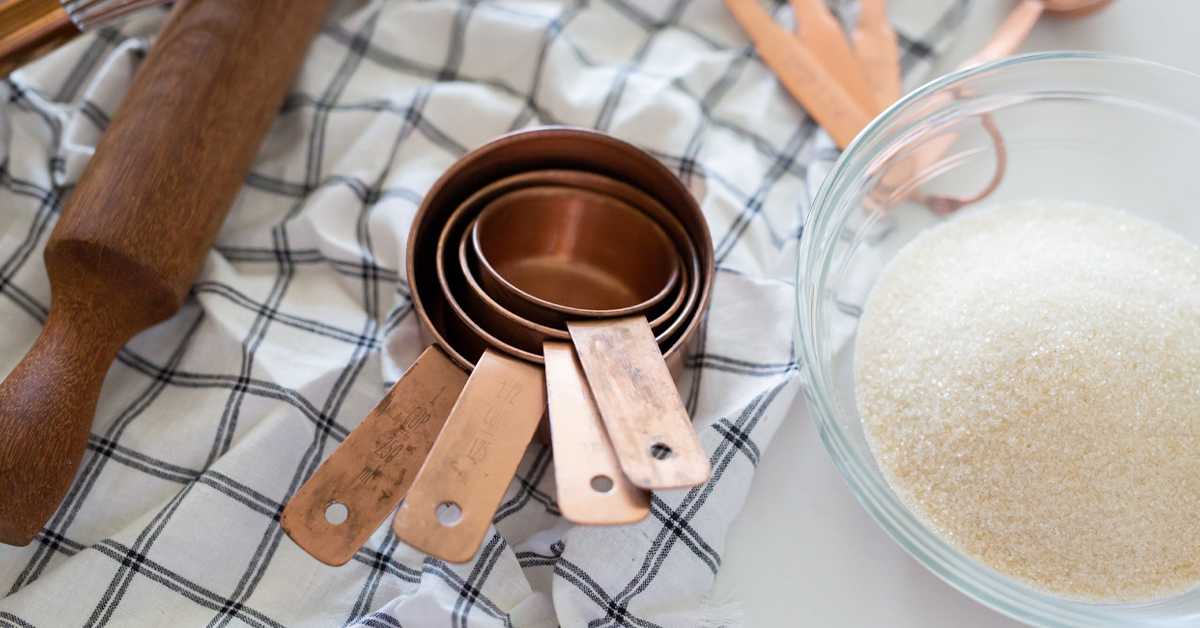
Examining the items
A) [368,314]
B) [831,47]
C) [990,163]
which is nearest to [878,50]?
[831,47]

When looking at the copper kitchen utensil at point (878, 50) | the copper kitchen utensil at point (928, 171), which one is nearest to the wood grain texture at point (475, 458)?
the copper kitchen utensil at point (928, 171)

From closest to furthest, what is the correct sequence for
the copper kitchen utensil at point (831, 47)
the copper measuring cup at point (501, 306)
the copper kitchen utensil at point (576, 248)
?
the copper measuring cup at point (501, 306) < the copper kitchen utensil at point (576, 248) < the copper kitchen utensil at point (831, 47)

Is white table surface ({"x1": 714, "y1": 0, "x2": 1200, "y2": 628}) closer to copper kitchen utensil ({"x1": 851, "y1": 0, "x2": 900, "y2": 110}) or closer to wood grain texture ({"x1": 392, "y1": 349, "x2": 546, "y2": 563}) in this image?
wood grain texture ({"x1": 392, "y1": 349, "x2": 546, "y2": 563})

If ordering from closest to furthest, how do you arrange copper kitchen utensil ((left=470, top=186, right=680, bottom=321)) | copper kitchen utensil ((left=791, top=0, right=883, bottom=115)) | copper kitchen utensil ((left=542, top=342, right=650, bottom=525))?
copper kitchen utensil ((left=542, top=342, right=650, bottom=525))
copper kitchen utensil ((left=470, top=186, right=680, bottom=321))
copper kitchen utensil ((left=791, top=0, right=883, bottom=115))

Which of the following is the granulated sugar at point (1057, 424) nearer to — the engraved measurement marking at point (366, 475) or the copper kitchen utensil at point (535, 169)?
the copper kitchen utensil at point (535, 169)

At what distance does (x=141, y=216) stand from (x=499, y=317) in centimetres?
30

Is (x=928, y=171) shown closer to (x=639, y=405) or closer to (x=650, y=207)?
(x=650, y=207)

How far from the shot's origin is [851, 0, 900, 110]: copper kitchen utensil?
2.70 feet

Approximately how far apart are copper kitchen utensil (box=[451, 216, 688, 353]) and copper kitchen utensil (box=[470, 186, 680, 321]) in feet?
0.11

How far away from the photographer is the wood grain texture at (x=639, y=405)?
0.49 meters

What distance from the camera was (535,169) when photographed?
0.72 metres

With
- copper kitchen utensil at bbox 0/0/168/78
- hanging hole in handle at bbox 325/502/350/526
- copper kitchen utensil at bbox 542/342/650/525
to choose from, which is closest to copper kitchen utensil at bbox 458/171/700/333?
copper kitchen utensil at bbox 542/342/650/525

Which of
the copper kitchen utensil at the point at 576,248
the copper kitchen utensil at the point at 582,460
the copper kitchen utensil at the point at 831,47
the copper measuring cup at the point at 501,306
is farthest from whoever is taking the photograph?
the copper kitchen utensil at the point at 831,47

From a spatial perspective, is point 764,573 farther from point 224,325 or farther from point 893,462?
point 224,325
